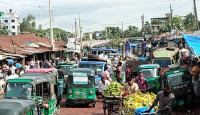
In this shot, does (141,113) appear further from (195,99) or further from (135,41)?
(135,41)

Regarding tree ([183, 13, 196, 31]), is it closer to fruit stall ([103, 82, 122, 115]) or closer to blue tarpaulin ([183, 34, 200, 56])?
blue tarpaulin ([183, 34, 200, 56])

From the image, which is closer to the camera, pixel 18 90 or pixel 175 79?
pixel 18 90

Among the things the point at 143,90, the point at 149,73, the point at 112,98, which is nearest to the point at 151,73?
the point at 149,73

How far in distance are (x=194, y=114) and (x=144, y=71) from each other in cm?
691

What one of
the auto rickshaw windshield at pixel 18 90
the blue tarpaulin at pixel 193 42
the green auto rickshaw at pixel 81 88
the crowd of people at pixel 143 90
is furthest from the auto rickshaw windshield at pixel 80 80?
the blue tarpaulin at pixel 193 42

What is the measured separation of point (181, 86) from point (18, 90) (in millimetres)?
7036

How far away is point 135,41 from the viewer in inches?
2162

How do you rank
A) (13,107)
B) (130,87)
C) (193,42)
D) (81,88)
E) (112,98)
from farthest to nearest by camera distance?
(81,88) → (193,42) → (112,98) → (130,87) → (13,107)

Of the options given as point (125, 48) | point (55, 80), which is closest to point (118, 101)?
point (55, 80)

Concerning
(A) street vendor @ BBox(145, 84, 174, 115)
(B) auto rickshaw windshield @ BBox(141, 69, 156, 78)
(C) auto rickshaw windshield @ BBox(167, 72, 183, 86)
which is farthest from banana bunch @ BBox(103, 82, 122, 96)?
(B) auto rickshaw windshield @ BBox(141, 69, 156, 78)

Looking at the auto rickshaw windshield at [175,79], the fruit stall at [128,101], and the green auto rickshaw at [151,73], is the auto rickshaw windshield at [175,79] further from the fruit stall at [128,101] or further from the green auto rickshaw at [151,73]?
the green auto rickshaw at [151,73]

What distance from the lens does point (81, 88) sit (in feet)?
62.5

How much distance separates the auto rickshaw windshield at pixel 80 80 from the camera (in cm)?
1922

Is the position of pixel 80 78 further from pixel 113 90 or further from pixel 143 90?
pixel 113 90
